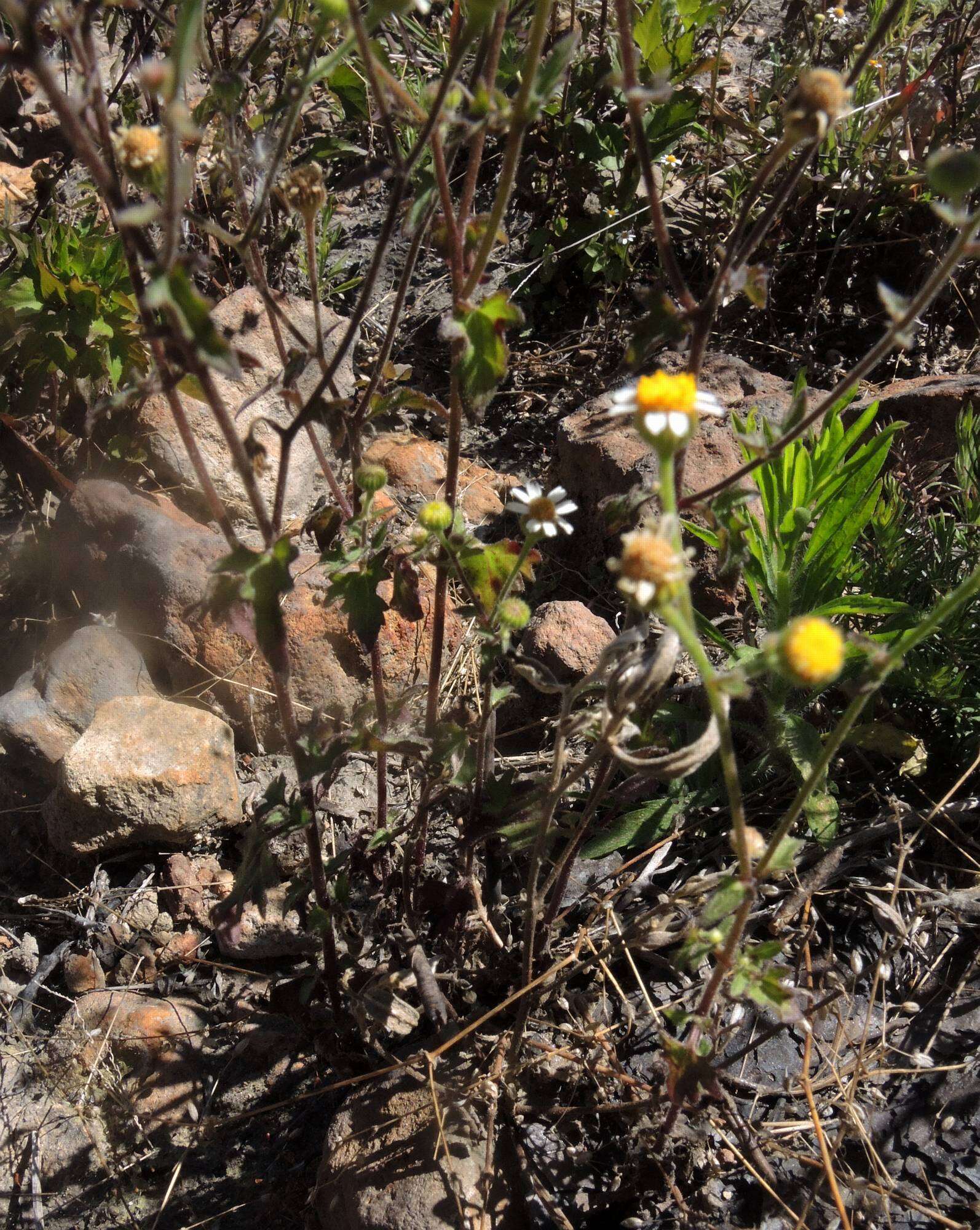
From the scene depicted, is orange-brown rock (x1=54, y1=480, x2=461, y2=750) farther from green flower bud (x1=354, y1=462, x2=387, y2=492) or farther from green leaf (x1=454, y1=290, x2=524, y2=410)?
green leaf (x1=454, y1=290, x2=524, y2=410)

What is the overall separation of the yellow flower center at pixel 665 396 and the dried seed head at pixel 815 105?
38cm

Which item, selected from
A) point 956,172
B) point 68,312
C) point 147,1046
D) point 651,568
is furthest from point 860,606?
point 68,312

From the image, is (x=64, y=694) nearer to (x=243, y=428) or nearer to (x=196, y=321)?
(x=243, y=428)

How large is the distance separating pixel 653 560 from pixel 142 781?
155 cm

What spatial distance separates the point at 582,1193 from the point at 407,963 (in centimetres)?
54

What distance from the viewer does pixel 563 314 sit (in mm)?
3633

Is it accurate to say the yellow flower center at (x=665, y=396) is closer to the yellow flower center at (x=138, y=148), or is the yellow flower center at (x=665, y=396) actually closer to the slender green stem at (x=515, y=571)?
the slender green stem at (x=515, y=571)

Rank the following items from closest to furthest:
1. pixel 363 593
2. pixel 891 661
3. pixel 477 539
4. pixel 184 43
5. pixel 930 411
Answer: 1. pixel 184 43
2. pixel 891 661
3. pixel 363 593
4. pixel 477 539
5. pixel 930 411

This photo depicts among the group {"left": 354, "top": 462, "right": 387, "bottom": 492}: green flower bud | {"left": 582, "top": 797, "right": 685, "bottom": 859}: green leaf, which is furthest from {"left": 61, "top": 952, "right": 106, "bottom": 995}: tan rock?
{"left": 354, "top": 462, "right": 387, "bottom": 492}: green flower bud

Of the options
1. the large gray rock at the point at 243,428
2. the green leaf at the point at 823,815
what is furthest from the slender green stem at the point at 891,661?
the large gray rock at the point at 243,428

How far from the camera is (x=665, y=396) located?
3.85 feet

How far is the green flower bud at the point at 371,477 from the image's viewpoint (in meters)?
1.53

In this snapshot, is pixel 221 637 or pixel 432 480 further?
pixel 432 480

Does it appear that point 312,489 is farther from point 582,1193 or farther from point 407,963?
point 582,1193
